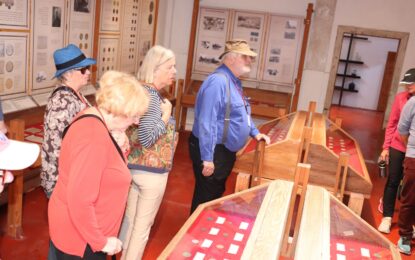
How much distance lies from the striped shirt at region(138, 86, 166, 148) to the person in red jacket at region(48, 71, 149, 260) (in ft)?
2.01

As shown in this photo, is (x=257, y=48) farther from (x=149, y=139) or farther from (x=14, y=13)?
(x=149, y=139)

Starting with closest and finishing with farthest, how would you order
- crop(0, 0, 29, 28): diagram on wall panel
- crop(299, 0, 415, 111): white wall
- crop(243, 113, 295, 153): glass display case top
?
crop(0, 0, 29, 28): diagram on wall panel, crop(243, 113, 295, 153): glass display case top, crop(299, 0, 415, 111): white wall

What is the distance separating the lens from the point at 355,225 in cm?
249

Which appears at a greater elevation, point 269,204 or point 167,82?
A: point 167,82

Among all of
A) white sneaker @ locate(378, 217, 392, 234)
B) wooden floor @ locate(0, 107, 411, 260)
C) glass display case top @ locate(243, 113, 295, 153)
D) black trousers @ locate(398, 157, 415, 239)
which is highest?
glass display case top @ locate(243, 113, 295, 153)

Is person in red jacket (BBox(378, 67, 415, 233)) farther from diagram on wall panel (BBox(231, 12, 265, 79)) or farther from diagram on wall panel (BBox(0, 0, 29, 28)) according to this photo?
diagram on wall panel (BBox(231, 12, 265, 79))

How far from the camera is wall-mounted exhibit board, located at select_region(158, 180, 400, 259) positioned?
200 centimetres

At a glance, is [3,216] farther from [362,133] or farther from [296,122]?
[362,133]

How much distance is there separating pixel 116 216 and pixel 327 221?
1078 mm

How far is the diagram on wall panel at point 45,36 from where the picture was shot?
15.0 ft

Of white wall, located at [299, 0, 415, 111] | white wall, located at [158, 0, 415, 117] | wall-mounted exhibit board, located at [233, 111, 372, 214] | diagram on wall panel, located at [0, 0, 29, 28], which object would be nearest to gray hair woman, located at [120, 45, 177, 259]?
wall-mounted exhibit board, located at [233, 111, 372, 214]

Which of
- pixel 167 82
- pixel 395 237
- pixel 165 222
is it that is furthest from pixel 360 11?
pixel 167 82

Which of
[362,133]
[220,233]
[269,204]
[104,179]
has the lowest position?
[362,133]

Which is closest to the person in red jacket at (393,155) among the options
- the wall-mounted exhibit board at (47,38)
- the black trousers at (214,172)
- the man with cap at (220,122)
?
the man with cap at (220,122)
